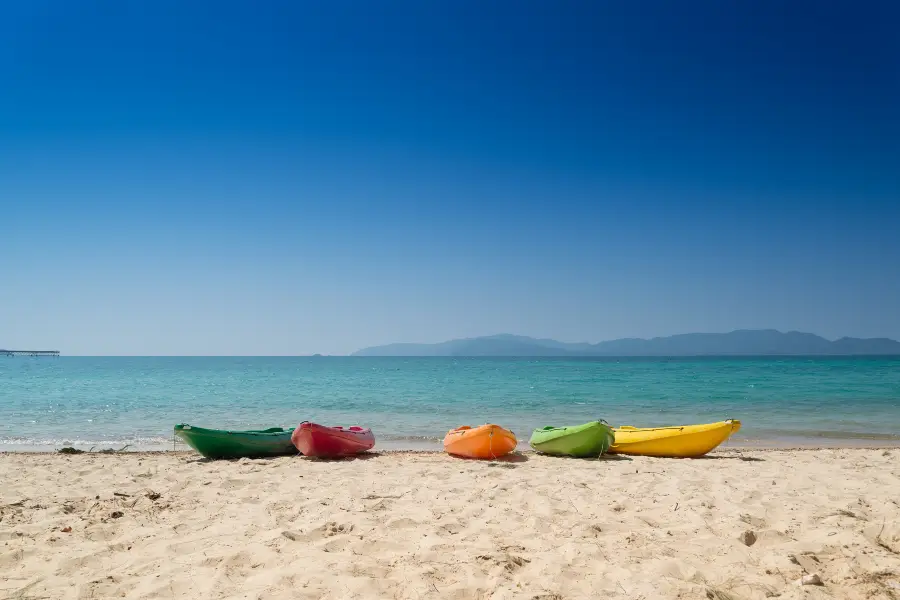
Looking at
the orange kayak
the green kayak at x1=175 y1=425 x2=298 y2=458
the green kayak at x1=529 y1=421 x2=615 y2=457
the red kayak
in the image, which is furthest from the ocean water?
the green kayak at x1=529 y1=421 x2=615 y2=457

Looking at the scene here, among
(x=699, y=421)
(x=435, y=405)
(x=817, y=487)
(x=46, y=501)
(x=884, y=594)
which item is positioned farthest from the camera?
(x=435, y=405)

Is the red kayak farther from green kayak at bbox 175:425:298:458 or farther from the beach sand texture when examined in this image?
the beach sand texture

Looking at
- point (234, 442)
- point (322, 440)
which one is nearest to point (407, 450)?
point (322, 440)

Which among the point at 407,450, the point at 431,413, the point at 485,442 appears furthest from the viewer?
the point at 431,413

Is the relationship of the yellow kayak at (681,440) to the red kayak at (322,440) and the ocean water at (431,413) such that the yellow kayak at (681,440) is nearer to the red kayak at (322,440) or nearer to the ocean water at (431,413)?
the ocean water at (431,413)

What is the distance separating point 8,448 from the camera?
14.3 m

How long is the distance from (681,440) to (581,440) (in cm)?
229

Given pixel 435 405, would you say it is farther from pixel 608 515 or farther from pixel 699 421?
pixel 608 515

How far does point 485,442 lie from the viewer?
1179 centimetres

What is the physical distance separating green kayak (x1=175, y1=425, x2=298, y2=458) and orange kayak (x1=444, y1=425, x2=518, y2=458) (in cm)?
388

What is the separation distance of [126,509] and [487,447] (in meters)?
6.87

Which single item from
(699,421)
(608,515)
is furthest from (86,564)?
(699,421)

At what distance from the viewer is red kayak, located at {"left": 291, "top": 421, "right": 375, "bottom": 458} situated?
38.5 feet

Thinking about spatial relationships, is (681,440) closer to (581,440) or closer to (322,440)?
(581,440)
